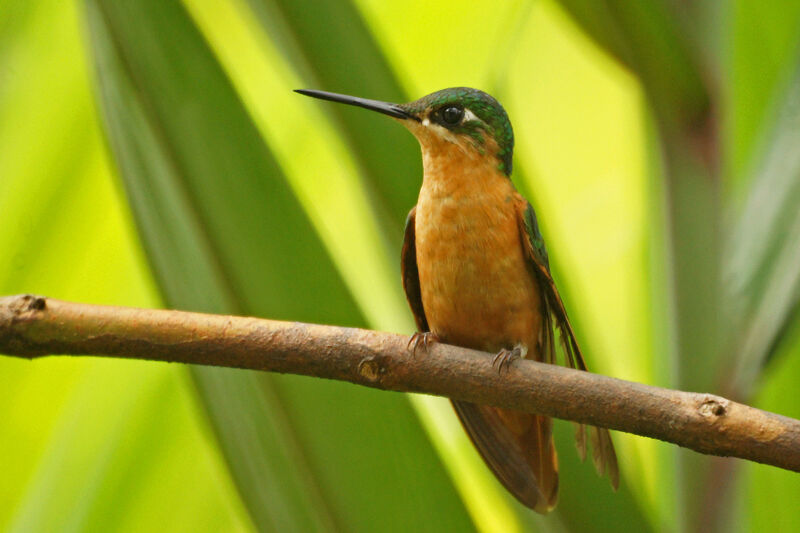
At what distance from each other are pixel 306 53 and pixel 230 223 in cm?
36

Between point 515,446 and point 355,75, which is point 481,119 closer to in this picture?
point 355,75

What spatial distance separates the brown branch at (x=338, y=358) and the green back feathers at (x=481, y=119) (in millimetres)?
832

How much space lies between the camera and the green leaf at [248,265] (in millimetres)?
1267

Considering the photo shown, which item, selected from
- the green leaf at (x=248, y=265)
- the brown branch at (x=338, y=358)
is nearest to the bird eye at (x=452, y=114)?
the green leaf at (x=248, y=265)

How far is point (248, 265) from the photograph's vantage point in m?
1.30

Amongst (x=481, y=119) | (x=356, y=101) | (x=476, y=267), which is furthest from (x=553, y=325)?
(x=356, y=101)

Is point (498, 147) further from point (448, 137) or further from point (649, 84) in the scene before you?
point (649, 84)

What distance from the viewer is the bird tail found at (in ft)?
5.41

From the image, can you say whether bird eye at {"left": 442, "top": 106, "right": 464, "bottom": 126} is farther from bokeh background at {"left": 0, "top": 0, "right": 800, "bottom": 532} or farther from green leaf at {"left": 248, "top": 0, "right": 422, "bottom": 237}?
green leaf at {"left": 248, "top": 0, "right": 422, "bottom": 237}

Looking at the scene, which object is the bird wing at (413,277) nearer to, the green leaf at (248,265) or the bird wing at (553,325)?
the bird wing at (553,325)

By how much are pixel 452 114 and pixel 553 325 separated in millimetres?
510

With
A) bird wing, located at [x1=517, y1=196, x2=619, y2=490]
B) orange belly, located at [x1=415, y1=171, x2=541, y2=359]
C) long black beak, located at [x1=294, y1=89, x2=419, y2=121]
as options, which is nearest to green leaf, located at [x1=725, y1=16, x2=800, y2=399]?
bird wing, located at [x1=517, y1=196, x2=619, y2=490]

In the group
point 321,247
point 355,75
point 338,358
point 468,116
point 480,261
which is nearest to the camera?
point 338,358

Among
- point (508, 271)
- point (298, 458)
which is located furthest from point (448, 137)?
point (298, 458)
